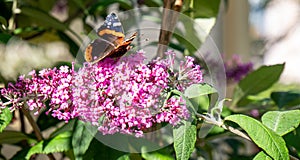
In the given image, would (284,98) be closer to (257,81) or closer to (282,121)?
(257,81)

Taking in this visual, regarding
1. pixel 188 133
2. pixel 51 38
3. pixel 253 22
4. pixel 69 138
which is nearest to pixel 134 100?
pixel 188 133

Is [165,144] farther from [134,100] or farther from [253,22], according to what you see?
[253,22]

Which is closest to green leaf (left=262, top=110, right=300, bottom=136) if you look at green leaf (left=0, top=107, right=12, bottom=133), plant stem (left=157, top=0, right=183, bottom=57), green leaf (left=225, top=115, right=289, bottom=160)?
green leaf (left=225, top=115, right=289, bottom=160)

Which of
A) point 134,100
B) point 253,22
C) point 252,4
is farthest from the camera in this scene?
point 253,22

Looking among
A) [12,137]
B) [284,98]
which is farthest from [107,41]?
[284,98]

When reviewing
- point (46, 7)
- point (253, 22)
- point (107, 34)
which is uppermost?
point (253, 22)

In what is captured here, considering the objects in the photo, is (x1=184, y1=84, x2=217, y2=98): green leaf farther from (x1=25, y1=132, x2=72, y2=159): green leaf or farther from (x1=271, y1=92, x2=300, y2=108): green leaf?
(x1=271, y1=92, x2=300, y2=108): green leaf
